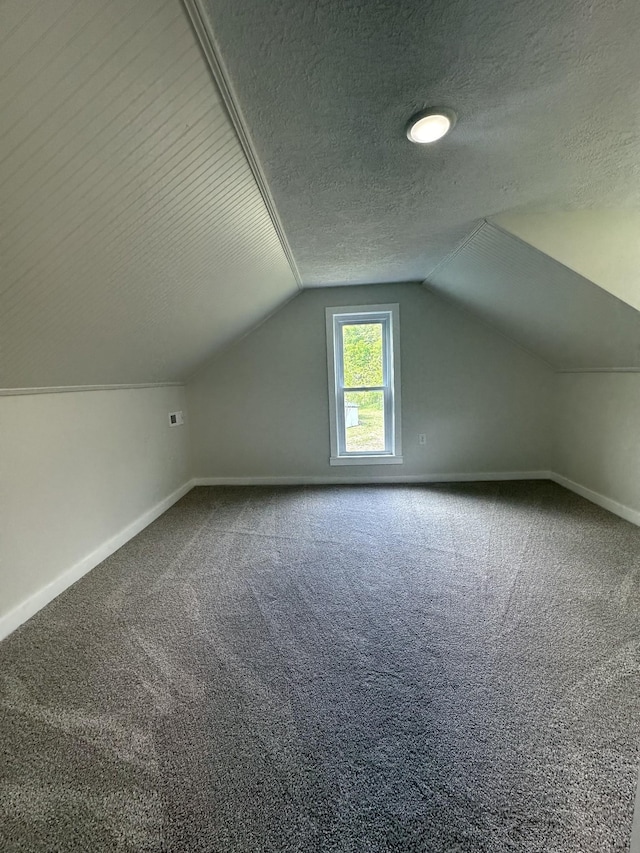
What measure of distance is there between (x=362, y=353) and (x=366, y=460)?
3.92 ft

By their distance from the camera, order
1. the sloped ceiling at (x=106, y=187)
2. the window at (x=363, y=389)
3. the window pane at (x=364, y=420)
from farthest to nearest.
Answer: the window pane at (x=364, y=420)
the window at (x=363, y=389)
the sloped ceiling at (x=106, y=187)

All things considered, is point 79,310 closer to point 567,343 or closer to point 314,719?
point 314,719

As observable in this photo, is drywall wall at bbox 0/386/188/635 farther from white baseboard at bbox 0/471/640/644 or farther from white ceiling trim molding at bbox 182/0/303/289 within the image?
white ceiling trim molding at bbox 182/0/303/289

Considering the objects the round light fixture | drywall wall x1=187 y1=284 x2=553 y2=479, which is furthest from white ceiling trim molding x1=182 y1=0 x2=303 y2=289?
drywall wall x1=187 y1=284 x2=553 y2=479

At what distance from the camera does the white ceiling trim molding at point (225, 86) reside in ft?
3.06

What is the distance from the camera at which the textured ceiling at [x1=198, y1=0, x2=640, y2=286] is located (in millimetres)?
989

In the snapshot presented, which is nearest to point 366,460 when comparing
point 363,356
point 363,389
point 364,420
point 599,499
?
point 364,420

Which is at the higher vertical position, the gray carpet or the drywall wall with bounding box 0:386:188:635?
the drywall wall with bounding box 0:386:188:635

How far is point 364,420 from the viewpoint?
4.09 meters

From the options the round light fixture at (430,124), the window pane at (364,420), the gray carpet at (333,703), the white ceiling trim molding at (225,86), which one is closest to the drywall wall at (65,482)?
the gray carpet at (333,703)

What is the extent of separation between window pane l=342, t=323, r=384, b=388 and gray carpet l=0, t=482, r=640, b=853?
2030 millimetres

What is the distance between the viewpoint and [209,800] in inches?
41.4

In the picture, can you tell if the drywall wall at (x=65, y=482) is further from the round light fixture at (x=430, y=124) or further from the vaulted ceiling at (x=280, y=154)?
the round light fixture at (x=430, y=124)

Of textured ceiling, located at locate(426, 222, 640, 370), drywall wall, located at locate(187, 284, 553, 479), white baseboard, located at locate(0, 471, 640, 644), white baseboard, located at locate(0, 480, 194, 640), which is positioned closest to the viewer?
white baseboard, located at locate(0, 480, 194, 640)
